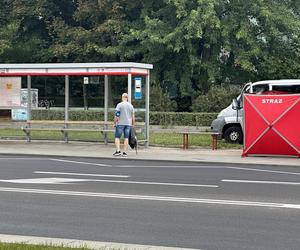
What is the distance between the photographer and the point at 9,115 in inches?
857

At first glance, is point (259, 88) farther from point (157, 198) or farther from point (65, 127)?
point (157, 198)

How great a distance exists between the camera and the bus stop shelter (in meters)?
19.4

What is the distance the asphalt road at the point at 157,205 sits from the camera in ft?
23.7

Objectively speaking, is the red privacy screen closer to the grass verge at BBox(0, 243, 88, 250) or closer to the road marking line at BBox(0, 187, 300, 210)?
the road marking line at BBox(0, 187, 300, 210)

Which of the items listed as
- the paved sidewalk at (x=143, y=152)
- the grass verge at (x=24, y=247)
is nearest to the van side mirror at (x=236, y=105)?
the paved sidewalk at (x=143, y=152)

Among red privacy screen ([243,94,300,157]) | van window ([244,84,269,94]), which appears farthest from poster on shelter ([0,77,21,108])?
red privacy screen ([243,94,300,157])

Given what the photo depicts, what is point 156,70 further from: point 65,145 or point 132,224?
point 132,224

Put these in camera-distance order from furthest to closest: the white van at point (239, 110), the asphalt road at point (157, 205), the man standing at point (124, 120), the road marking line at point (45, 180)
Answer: the white van at point (239, 110), the man standing at point (124, 120), the road marking line at point (45, 180), the asphalt road at point (157, 205)

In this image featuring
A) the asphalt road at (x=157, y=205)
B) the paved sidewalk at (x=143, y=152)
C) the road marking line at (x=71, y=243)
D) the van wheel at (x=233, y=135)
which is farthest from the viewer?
the van wheel at (x=233, y=135)

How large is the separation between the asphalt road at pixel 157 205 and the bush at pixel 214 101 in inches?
645

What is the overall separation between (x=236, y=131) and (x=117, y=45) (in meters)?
13.9

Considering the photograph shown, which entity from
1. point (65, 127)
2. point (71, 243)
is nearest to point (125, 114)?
point (65, 127)

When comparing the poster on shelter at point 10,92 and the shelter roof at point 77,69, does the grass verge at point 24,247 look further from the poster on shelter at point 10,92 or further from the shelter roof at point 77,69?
the poster on shelter at point 10,92

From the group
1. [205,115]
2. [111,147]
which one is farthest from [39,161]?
[205,115]
